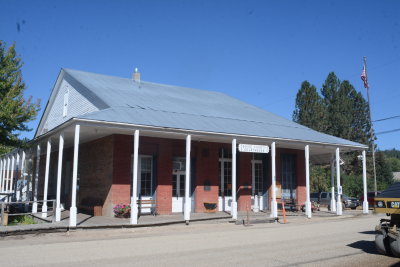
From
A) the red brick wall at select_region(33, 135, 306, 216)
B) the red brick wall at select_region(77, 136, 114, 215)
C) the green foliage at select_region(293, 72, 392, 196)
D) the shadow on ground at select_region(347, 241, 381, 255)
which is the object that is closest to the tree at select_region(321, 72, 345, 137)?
the green foliage at select_region(293, 72, 392, 196)

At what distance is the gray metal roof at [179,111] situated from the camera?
15.5 metres

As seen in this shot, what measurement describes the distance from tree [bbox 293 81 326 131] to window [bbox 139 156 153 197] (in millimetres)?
32720

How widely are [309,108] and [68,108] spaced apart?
3381 centimetres

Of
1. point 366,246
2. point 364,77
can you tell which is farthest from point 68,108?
point 364,77

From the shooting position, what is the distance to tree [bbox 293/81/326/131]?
47.1 meters

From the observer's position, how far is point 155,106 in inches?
711

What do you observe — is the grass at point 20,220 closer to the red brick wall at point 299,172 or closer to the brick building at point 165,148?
the brick building at point 165,148

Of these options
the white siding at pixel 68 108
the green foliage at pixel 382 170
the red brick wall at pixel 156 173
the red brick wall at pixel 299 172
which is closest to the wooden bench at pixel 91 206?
the red brick wall at pixel 156 173

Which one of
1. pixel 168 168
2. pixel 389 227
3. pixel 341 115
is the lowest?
pixel 389 227

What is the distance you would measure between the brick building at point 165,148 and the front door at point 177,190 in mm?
48

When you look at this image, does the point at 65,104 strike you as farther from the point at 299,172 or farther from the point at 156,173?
the point at 299,172

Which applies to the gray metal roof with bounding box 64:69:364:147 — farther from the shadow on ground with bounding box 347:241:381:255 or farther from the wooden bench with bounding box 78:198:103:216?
the shadow on ground with bounding box 347:241:381:255

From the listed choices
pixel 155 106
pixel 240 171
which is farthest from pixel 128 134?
pixel 240 171

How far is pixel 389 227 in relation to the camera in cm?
912
